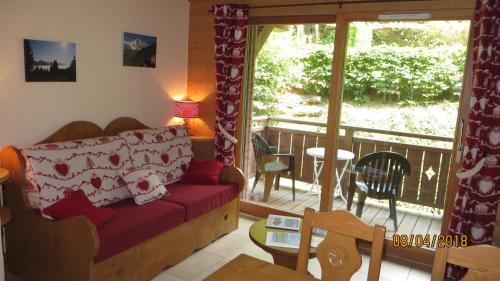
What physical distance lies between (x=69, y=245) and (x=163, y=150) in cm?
134

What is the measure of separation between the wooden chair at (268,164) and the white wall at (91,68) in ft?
3.38

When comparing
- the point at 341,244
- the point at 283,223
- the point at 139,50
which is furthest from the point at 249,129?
the point at 341,244

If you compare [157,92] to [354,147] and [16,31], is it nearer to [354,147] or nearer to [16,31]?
[16,31]

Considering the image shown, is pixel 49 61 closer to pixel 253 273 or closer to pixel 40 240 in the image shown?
pixel 40 240

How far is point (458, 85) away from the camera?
10.3ft

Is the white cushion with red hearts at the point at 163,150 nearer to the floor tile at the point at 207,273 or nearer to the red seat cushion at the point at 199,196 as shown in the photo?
the red seat cushion at the point at 199,196

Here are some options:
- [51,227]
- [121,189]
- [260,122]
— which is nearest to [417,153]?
[260,122]

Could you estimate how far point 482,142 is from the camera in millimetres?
2861

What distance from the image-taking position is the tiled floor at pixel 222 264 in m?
2.96

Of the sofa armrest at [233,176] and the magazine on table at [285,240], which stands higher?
the sofa armrest at [233,176]

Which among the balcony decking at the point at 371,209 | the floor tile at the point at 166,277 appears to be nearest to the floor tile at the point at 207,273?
the floor tile at the point at 166,277

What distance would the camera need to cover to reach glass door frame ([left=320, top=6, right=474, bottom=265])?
9.89 feet

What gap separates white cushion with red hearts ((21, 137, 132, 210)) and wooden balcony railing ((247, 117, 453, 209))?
1.72 meters

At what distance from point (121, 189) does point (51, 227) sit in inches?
26.6
